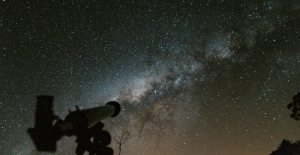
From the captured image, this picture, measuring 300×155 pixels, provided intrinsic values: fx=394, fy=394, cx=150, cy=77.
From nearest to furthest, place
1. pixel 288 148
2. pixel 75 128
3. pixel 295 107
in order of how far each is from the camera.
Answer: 1. pixel 75 128
2. pixel 295 107
3. pixel 288 148

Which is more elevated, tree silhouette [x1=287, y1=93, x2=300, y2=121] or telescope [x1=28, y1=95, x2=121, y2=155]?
tree silhouette [x1=287, y1=93, x2=300, y2=121]

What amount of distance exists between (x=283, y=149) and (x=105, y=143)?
1195 inches

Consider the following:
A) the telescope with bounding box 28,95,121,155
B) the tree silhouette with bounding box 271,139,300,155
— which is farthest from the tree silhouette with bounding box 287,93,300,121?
the telescope with bounding box 28,95,121,155

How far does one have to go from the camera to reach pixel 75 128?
667 cm

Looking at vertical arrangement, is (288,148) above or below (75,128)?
above

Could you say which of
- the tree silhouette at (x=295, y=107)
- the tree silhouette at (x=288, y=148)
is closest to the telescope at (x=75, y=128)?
the tree silhouette at (x=295, y=107)

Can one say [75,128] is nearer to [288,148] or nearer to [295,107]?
[295,107]

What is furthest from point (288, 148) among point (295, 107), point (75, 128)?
point (75, 128)

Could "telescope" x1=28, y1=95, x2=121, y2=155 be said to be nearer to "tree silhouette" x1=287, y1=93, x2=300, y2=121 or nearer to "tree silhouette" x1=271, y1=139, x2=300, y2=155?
"tree silhouette" x1=287, y1=93, x2=300, y2=121

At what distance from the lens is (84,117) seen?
6.94 meters

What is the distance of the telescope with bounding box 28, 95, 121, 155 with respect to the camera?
18.2 feet

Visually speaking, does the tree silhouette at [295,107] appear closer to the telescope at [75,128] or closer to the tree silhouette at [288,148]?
the tree silhouette at [288,148]

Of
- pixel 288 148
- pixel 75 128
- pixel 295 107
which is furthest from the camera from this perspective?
pixel 288 148

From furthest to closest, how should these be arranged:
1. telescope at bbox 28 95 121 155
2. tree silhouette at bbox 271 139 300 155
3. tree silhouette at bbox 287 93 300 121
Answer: tree silhouette at bbox 271 139 300 155 → tree silhouette at bbox 287 93 300 121 → telescope at bbox 28 95 121 155
